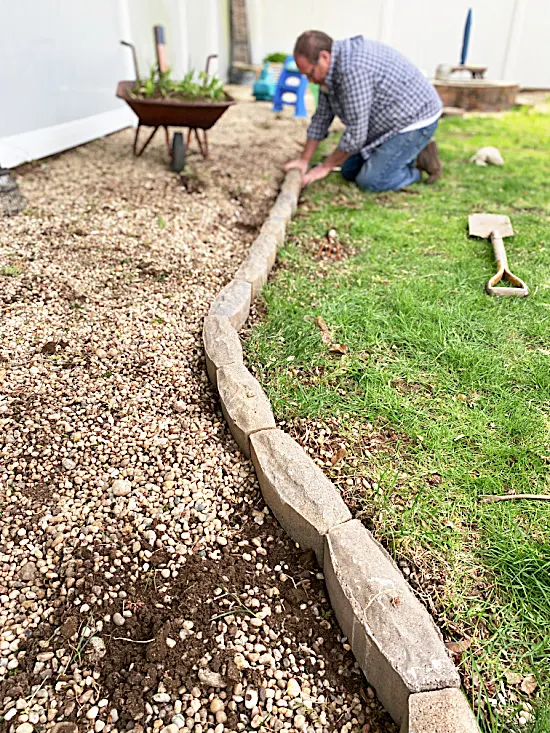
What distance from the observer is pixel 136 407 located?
7.10ft

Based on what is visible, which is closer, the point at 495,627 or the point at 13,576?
the point at 495,627

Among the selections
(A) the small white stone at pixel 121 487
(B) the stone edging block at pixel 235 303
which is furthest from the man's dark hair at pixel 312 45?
(A) the small white stone at pixel 121 487

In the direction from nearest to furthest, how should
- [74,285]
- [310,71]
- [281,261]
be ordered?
[74,285] < [281,261] < [310,71]

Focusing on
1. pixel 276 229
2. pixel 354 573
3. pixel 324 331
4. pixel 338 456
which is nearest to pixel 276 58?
pixel 276 229

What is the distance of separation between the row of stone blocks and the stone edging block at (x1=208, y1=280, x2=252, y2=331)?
0.25 meters

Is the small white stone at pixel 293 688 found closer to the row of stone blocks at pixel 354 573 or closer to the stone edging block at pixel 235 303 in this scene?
the row of stone blocks at pixel 354 573

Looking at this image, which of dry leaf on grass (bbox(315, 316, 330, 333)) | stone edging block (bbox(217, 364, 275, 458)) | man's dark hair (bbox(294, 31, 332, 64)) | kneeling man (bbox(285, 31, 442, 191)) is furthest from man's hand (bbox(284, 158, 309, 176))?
stone edging block (bbox(217, 364, 275, 458))

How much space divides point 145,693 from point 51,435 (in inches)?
38.3

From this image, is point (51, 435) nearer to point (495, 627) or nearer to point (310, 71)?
point (495, 627)

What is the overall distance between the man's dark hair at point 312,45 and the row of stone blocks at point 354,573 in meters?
2.60

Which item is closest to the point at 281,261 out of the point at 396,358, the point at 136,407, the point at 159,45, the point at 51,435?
the point at 396,358

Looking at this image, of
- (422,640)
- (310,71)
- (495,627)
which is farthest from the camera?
(310,71)

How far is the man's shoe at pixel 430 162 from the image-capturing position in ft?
15.6

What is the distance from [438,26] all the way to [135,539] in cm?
1209
